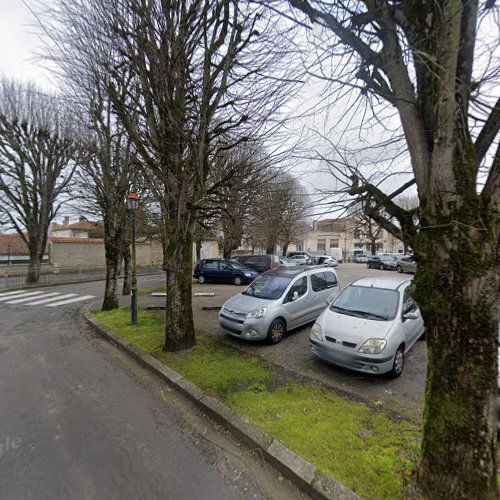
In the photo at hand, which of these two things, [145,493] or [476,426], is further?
[145,493]

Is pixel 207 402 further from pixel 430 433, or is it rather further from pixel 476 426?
pixel 476 426

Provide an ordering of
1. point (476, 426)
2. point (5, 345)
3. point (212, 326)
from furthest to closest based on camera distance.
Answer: point (212, 326)
point (5, 345)
point (476, 426)

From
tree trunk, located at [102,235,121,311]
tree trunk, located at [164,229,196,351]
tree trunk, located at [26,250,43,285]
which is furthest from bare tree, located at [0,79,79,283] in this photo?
tree trunk, located at [164,229,196,351]

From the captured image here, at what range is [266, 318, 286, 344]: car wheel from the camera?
5.45m

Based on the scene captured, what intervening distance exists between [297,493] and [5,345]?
6988mm

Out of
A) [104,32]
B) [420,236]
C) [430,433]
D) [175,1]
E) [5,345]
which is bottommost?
[5,345]

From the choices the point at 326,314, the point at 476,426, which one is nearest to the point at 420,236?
the point at 476,426

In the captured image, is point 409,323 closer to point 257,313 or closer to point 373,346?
point 373,346

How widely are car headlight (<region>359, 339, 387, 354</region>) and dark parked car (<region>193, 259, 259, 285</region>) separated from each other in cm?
1136

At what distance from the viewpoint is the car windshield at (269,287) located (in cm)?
598

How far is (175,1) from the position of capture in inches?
169

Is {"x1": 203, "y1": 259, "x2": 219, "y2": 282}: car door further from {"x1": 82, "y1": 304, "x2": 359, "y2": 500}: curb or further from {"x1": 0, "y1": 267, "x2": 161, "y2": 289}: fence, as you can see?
{"x1": 82, "y1": 304, "x2": 359, "y2": 500}: curb

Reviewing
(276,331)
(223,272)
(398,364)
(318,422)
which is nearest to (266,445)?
(318,422)

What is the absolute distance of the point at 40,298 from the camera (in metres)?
11.5
